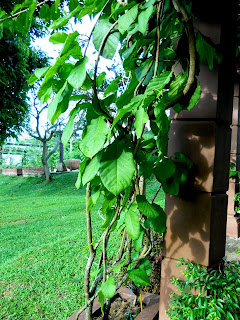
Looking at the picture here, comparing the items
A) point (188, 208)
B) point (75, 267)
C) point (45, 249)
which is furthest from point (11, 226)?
point (188, 208)

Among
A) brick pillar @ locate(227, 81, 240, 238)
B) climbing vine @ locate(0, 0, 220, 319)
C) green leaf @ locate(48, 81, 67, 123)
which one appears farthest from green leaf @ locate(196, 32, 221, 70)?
brick pillar @ locate(227, 81, 240, 238)

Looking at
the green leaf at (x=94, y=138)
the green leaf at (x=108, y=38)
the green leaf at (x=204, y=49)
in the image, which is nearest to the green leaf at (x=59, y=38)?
the green leaf at (x=108, y=38)

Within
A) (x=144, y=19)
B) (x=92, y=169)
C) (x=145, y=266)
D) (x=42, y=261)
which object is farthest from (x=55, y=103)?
(x=42, y=261)

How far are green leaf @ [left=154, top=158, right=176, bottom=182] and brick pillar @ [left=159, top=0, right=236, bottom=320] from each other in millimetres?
192

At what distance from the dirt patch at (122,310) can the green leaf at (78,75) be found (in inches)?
41.0

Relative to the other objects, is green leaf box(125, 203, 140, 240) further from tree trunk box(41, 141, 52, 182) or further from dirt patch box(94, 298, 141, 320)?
tree trunk box(41, 141, 52, 182)

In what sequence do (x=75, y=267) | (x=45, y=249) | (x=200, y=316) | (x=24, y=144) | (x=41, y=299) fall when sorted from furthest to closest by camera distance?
1. (x=24, y=144)
2. (x=45, y=249)
3. (x=75, y=267)
4. (x=41, y=299)
5. (x=200, y=316)

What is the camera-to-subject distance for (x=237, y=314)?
3.15ft

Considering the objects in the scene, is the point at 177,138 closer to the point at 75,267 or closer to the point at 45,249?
the point at 75,267

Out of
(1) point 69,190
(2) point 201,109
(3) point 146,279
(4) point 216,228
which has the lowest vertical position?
(1) point 69,190

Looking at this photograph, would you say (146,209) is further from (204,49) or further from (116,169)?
(204,49)

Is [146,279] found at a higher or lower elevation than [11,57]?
lower

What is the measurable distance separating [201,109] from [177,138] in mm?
145

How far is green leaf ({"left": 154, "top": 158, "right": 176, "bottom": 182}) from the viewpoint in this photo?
Result: 0.95 m
